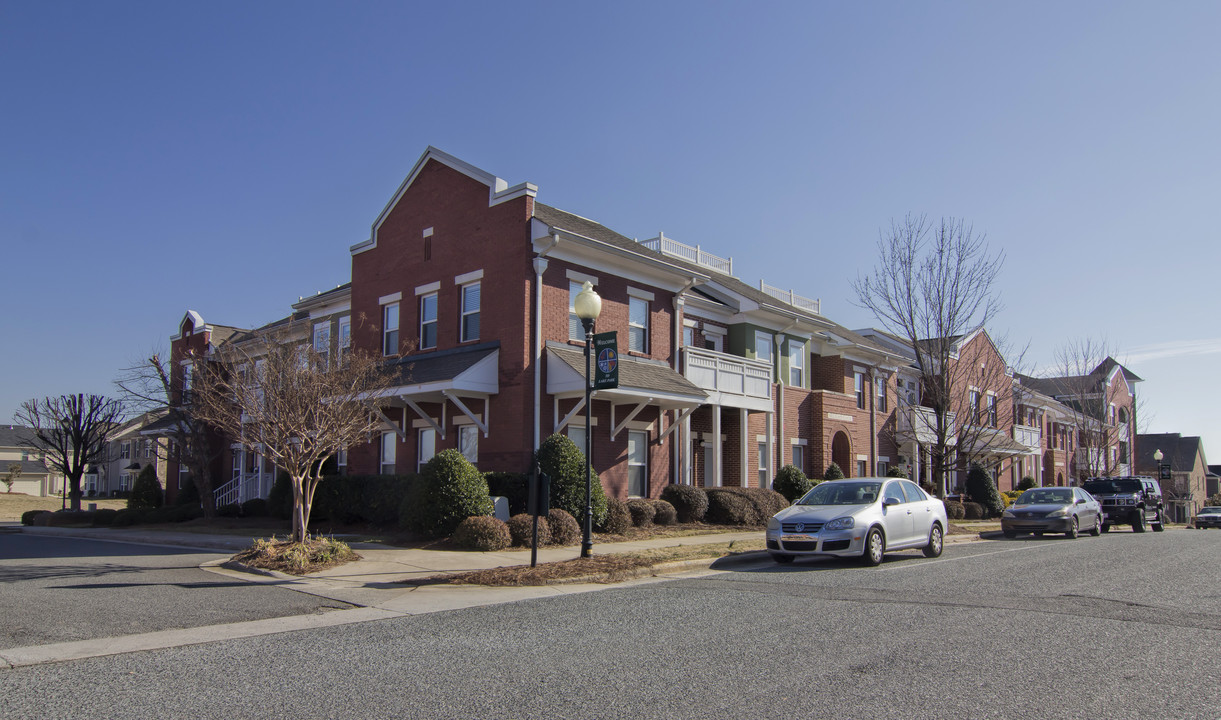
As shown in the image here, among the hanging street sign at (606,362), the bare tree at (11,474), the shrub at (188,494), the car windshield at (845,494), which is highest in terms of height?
the hanging street sign at (606,362)

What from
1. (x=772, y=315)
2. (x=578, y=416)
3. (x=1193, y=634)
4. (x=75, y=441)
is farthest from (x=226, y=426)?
(x=75, y=441)

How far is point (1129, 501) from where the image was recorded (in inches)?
1094

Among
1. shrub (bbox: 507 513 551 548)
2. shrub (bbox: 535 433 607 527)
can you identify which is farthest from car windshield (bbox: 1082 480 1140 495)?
shrub (bbox: 507 513 551 548)

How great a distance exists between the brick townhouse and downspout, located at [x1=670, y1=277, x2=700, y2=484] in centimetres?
4

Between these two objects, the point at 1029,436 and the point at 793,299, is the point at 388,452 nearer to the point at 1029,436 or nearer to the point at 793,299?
the point at 793,299

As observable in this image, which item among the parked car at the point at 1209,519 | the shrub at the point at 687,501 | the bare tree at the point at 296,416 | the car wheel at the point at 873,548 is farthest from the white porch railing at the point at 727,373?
the parked car at the point at 1209,519

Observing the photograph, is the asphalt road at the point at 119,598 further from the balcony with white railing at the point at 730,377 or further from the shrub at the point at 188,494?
the shrub at the point at 188,494

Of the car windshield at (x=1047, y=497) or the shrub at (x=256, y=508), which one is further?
the shrub at (x=256, y=508)

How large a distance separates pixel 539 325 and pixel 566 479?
4073 mm

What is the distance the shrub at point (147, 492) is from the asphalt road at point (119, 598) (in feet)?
66.0

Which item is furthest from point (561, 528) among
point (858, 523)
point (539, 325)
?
point (858, 523)

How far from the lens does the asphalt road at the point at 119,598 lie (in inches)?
335

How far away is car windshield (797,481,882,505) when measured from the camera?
14617 millimetres

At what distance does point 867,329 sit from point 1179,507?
153 ft
